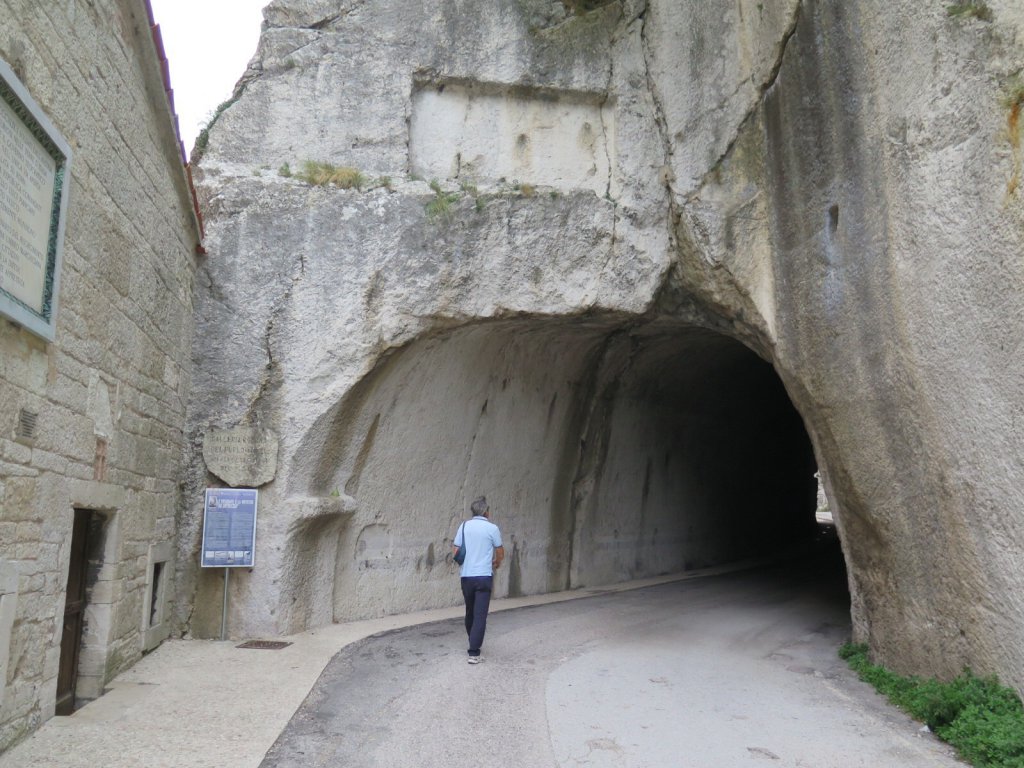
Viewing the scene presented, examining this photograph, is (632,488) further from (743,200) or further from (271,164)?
(271,164)

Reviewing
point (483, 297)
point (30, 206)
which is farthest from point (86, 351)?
point (483, 297)

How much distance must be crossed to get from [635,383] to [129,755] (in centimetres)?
926

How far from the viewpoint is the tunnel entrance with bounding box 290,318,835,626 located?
8.70m

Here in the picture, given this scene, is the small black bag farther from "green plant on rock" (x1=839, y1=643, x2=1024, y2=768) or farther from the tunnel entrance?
"green plant on rock" (x1=839, y1=643, x2=1024, y2=768)

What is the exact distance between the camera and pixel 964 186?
18.1 ft

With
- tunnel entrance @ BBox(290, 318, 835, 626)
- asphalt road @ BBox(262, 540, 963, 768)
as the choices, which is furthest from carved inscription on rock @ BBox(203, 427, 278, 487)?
asphalt road @ BBox(262, 540, 963, 768)

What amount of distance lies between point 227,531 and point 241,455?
2.45 feet

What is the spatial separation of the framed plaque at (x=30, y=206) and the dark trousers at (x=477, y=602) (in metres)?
3.71

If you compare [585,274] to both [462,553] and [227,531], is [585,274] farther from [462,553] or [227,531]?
[227,531]

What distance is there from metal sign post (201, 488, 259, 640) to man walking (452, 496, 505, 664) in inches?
87.9

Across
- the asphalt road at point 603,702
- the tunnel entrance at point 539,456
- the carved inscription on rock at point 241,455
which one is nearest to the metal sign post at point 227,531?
the carved inscription on rock at point 241,455

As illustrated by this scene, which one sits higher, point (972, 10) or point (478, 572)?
point (972, 10)

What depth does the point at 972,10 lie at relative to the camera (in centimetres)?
551

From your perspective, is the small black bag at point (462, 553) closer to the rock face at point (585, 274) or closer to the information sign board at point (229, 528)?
the rock face at point (585, 274)
